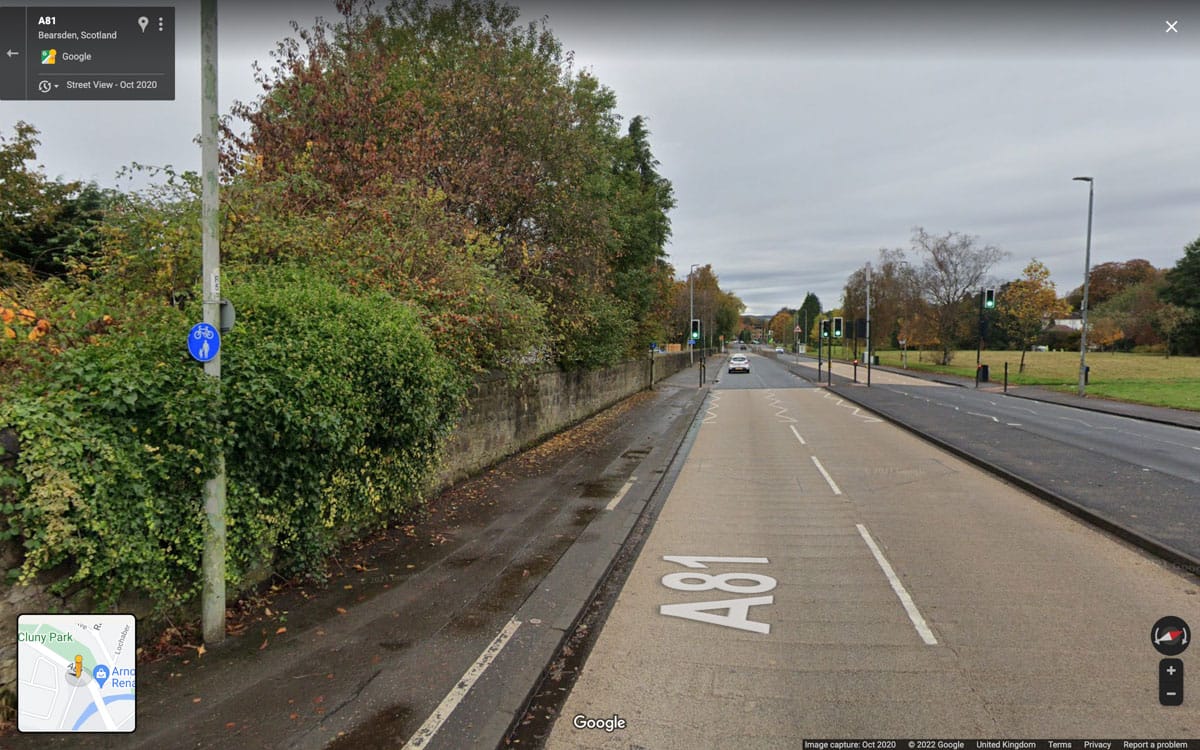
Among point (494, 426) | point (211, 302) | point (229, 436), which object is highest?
point (211, 302)

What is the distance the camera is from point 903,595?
5.28m

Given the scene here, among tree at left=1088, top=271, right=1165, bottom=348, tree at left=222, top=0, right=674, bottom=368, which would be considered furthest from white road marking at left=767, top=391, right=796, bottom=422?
tree at left=1088, top=271, right=1165, bottom=348

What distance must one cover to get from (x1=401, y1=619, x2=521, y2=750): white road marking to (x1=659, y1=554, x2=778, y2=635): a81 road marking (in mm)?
1366

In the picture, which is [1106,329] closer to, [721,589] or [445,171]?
[445,171]

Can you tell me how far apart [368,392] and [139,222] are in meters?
3.07

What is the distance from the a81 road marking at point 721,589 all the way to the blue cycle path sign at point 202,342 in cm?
391

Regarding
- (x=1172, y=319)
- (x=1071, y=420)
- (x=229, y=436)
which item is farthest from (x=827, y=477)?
(x=1172, y=319)

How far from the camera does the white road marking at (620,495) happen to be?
838 cm

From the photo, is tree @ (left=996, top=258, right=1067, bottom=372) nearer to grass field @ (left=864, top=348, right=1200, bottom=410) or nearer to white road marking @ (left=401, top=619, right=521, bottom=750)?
grass field @ (left=864, top=348, right=1200, bottom=410)

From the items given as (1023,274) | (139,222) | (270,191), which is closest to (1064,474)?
(270,191)

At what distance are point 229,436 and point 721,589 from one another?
420cm

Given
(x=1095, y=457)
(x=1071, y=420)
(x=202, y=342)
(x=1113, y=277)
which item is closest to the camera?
(x=202, y=342)

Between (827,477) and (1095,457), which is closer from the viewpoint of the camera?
(827,477)

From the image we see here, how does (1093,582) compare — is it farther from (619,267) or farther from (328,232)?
(619,267)
